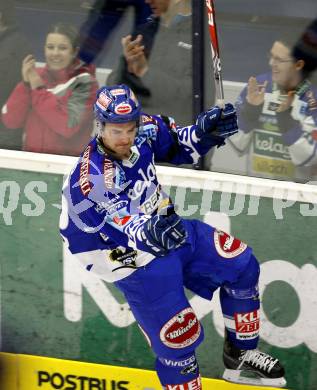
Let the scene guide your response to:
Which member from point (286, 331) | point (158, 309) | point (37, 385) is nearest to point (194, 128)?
point (158, 309)

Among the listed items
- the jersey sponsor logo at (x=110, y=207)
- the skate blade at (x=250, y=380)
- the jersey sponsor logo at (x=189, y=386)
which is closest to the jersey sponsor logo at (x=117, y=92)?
the jersey sponsor logo at (x=110, y=207)

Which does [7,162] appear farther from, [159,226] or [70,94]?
[159,226]

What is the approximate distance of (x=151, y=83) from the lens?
22.4 ft

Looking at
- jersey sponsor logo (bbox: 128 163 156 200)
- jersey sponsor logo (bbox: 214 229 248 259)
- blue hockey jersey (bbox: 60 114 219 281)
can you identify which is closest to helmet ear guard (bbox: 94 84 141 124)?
blue hockey jersey (bbox: 60 114 219 281)

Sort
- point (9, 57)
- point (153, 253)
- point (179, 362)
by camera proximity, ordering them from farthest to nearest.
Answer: point (9, 57) < point (179, 362) < point (153, 253)

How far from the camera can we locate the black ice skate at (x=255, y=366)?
6.42m

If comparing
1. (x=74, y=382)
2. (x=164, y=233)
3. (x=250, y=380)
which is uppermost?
(x=164, y=233)

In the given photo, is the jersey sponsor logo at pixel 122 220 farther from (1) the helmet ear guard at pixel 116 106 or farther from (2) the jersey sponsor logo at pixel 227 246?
(2) the jersey sponsor logo at pixel 227 246

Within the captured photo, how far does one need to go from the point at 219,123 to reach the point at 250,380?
1.41 meters

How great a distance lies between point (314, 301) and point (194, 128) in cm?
126

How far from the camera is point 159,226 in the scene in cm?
556

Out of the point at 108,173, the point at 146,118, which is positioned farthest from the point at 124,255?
the point at 146,118

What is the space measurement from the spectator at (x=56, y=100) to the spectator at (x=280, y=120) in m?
0.89

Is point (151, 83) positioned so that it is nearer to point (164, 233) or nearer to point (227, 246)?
point (227, 246)
